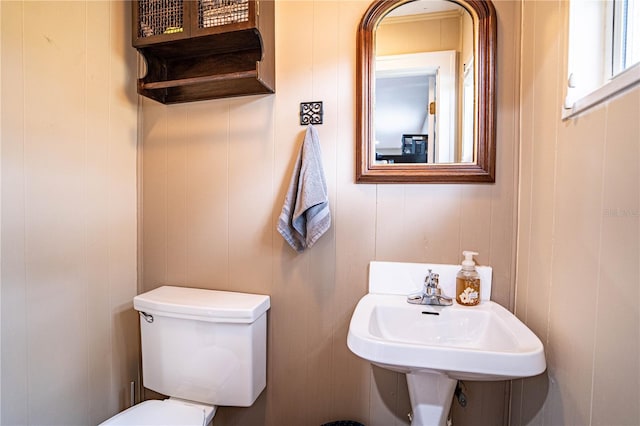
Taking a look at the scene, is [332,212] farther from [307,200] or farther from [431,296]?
[431,296]

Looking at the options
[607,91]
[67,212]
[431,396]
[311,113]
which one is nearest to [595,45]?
[607,91]

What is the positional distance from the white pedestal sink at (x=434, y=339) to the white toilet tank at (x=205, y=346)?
431 millimetres

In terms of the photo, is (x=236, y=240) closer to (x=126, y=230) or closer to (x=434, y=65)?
(x=126, y=230)

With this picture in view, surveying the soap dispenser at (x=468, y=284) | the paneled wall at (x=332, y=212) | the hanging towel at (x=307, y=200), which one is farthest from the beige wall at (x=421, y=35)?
the soap dispenser at (x=468, y=284)

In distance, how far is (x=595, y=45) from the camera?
740mm

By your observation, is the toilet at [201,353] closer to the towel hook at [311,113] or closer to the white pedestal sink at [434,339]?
the white pedestal sink at [434,339]

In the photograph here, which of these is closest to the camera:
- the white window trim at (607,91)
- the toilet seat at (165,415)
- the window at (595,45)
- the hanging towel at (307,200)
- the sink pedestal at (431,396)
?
the white window trim at (607,91)

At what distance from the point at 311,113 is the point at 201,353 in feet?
3.21

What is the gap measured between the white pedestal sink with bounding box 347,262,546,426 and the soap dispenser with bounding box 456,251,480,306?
0.08 ft

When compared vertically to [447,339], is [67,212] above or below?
above

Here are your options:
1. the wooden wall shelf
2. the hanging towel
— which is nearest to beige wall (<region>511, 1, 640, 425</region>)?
the hanging towel

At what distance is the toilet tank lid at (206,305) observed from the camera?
3.59 feet

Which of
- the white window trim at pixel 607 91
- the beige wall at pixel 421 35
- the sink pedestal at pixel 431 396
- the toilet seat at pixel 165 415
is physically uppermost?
the beige wall at pixel 421 35

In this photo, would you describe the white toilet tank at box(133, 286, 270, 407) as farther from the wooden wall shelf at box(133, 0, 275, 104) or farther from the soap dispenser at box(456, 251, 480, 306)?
the wooden wall shelf at box(133, 0, 275, 104)
